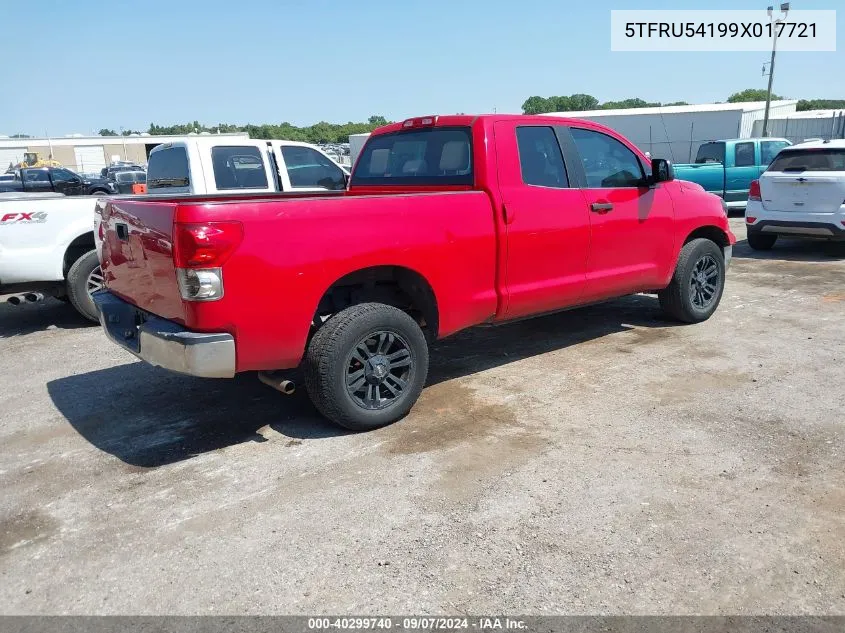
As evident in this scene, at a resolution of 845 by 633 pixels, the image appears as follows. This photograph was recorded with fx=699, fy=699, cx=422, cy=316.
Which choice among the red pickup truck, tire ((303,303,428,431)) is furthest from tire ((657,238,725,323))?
tire ((303,303,428,431))

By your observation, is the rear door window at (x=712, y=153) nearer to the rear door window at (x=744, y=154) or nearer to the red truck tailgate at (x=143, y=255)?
the rear door window at (x=744, y=154)

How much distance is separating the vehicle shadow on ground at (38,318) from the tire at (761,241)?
935 cm

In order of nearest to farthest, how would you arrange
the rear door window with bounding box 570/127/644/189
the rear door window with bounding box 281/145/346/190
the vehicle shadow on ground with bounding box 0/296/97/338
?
the rear door window with bounding box 570/127/644/189
the vehicle shadow on ground with bounding box 0/296/97/338
the rear door window with bounding box 281/145/346/190

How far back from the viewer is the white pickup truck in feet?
21.4

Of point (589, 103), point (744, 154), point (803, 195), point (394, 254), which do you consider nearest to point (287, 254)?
point (394, 254)

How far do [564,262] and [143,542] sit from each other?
3.43m

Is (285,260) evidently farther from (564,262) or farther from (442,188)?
(564,262)

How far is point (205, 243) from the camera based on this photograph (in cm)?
352

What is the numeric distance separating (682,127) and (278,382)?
30104mm

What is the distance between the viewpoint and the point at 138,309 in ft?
13.9

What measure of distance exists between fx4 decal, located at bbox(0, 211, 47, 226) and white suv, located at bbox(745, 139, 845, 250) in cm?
939

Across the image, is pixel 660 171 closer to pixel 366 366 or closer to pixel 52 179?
pixel 366 366

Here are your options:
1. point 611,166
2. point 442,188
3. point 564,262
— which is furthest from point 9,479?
point 611,166

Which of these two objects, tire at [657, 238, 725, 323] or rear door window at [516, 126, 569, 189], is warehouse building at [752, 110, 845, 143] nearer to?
tire at [657, 238, 725, 323]
